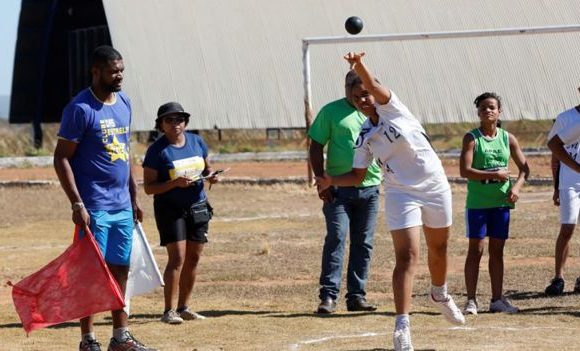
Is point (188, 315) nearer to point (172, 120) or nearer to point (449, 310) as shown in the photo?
point (172, 120)

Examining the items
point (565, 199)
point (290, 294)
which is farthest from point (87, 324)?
point (565, 199)

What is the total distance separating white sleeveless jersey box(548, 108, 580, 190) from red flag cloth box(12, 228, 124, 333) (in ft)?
14.9

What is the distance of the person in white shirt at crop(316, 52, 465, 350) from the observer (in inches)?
349

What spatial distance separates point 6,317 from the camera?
11414mm

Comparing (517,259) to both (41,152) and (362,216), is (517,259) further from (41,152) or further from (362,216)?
(41,152)

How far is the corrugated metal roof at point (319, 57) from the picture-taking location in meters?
32.7

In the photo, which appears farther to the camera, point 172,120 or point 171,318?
point 172,120

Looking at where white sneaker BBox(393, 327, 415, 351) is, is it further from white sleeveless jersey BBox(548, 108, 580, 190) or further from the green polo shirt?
white sleeveless jersey BBox(548, 108, 580, 190)

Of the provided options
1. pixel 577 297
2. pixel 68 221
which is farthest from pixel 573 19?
pixel 577 297

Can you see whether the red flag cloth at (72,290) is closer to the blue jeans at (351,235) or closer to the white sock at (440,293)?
the white sock at (440,293)

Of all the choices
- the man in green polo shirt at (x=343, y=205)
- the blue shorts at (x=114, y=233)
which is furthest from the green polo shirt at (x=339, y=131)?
the blue shorts at (x=114, y=233)

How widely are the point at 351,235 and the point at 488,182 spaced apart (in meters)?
1.34

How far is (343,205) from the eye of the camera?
1143cm

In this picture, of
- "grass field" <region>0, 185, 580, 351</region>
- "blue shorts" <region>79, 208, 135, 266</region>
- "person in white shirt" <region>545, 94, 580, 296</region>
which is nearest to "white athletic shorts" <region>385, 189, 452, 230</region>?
"grass field" <region>0, 185, 580, 351</region>
